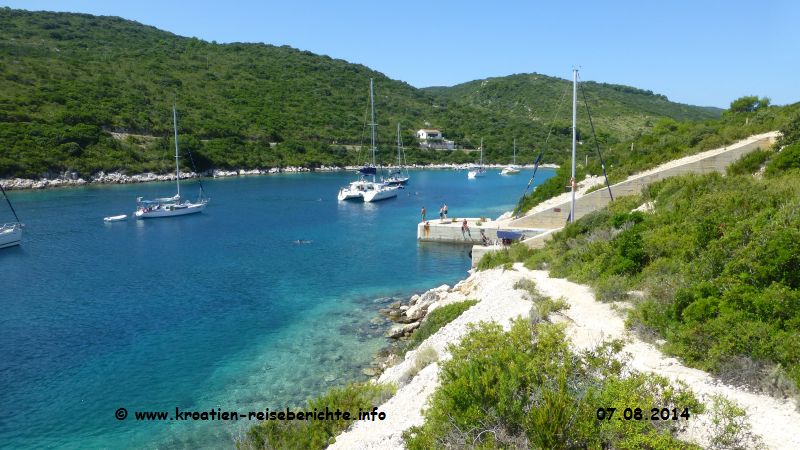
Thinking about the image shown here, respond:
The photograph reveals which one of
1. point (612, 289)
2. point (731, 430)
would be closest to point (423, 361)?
point (612, 289)

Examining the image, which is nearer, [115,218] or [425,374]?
[425,374]

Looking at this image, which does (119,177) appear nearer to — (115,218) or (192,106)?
(115,218)

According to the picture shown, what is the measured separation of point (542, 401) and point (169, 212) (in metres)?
47.0

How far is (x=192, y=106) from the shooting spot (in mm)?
101062

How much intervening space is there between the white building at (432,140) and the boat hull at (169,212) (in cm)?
7913

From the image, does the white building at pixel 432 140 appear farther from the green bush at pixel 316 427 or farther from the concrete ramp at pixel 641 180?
the green bush at pixel 316 427

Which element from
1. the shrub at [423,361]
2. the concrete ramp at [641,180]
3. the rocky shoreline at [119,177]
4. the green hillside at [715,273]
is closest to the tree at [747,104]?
the concrete ramp at [641,180]

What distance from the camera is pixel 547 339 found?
808 cm

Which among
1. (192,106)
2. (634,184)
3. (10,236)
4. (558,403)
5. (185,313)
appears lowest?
(185,313)

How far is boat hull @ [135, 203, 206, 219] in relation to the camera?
151 feet

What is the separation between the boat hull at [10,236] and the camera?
112 ft

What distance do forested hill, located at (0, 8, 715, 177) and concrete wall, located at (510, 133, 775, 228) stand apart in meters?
54.5

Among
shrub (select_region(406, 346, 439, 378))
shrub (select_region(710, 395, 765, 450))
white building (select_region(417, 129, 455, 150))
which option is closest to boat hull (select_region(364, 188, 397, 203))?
shrub (select_region(406, 346, 439, 378))

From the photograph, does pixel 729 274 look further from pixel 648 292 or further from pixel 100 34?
pixel 100 34
